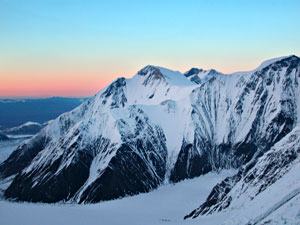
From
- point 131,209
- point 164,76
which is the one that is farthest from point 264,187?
point 164,76

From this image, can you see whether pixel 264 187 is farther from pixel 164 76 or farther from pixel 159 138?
pixel 164 76

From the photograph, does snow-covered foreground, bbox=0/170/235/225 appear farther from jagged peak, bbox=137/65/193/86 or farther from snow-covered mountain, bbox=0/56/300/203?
jagged peak, bbox=137/65/193/86

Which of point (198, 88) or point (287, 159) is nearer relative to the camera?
point (287, 159)

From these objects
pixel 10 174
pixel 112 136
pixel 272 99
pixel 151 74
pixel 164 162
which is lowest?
pixel 10 174

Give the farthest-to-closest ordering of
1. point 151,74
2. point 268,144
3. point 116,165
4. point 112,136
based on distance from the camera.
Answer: point 151,74
point 268,144
point 112,136
point 116,165

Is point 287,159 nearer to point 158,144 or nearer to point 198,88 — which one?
point 158,144

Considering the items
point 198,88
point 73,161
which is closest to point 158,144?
point 73,161

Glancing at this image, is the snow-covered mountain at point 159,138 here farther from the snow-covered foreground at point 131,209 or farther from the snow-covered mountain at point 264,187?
the snow-covered mountain at point 264,187

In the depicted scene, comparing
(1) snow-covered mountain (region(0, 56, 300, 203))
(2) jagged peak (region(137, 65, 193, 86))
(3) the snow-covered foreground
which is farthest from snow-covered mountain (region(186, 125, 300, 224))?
(2) jagged peak (region(137, 65, 193, 86))
